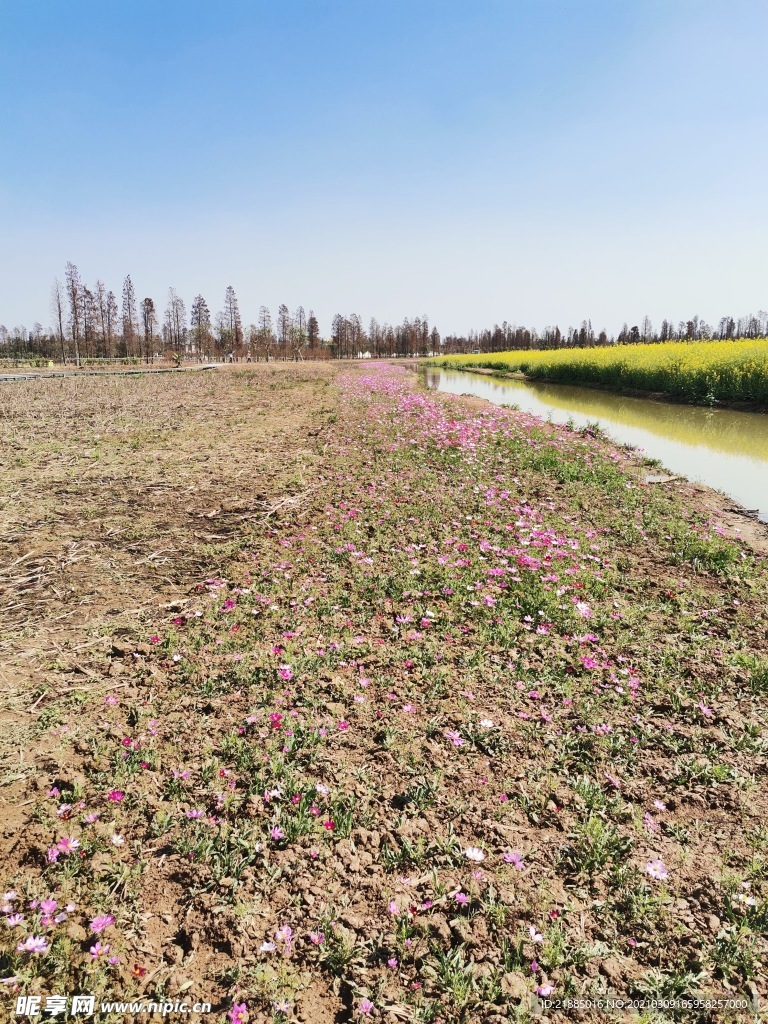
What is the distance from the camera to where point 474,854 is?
270 cm

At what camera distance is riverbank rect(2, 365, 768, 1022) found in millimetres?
2207

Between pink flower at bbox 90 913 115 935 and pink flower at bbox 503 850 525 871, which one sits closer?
pink flower at bbox 90 913 115 935

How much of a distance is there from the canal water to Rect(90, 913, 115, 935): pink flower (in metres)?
10.0

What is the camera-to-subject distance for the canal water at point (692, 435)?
10922 mm

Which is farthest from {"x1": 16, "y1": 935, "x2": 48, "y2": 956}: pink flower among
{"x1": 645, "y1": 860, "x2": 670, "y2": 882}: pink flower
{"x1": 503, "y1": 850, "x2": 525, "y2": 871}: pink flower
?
{"x1": 645, "y1": 860, "x2": 670, "y2": 882}: pink flower

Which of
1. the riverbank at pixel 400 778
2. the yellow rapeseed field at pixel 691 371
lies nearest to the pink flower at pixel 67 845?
the riverbank at pixel 400 778

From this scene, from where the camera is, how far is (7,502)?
741 centimetres

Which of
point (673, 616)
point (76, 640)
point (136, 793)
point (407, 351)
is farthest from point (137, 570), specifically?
point (407, 351)

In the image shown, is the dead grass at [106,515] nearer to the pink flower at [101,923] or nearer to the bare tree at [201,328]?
the pink flower at [101,923]

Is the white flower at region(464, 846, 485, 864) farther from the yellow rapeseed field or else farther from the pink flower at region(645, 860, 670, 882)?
the yellow rapeseed field

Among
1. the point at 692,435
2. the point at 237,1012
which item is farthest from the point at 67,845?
the point at 692,435

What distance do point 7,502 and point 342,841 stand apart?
290 inches

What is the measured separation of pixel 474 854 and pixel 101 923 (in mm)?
1811

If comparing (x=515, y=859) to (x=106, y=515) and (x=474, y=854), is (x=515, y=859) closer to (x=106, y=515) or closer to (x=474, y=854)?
(x=474, y=854)
